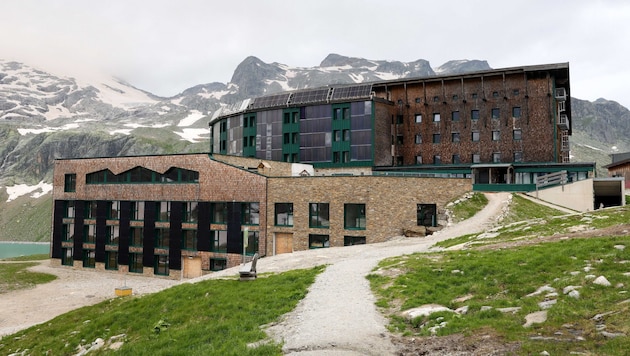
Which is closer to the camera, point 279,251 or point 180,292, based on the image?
point 180,292

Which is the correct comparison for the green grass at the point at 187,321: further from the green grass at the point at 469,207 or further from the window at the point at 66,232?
the window at the point at 66,232

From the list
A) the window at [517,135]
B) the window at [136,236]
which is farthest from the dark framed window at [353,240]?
the window at [517,135]

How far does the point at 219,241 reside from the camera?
50.5 m

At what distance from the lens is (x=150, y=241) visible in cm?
5462

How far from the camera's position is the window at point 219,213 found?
164ft

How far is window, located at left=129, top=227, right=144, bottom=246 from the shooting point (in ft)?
184

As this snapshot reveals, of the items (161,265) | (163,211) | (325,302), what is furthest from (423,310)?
(161,265)

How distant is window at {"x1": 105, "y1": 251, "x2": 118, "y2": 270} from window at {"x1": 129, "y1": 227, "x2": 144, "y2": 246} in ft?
12.6

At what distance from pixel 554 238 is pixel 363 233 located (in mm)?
23560

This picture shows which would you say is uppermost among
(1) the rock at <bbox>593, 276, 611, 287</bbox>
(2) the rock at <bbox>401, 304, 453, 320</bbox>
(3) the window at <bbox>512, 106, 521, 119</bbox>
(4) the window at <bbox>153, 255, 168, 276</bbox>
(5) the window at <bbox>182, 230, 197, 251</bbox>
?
(3) the window at <bbox>512, 106, 521, 119</bbox>

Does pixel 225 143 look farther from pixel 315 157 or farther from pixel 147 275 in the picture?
pixel 147 275

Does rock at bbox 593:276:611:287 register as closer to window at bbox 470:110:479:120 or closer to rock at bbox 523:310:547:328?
rock at bbox 523:310:547:328

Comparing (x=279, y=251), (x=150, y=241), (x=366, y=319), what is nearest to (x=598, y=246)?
(x=366, y=319)

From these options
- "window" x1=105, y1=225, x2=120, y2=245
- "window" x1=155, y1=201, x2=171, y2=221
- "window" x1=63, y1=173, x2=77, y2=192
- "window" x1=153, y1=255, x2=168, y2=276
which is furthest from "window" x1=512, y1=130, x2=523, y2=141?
"window" x1=63, y1=173, x2=77, y2=192
